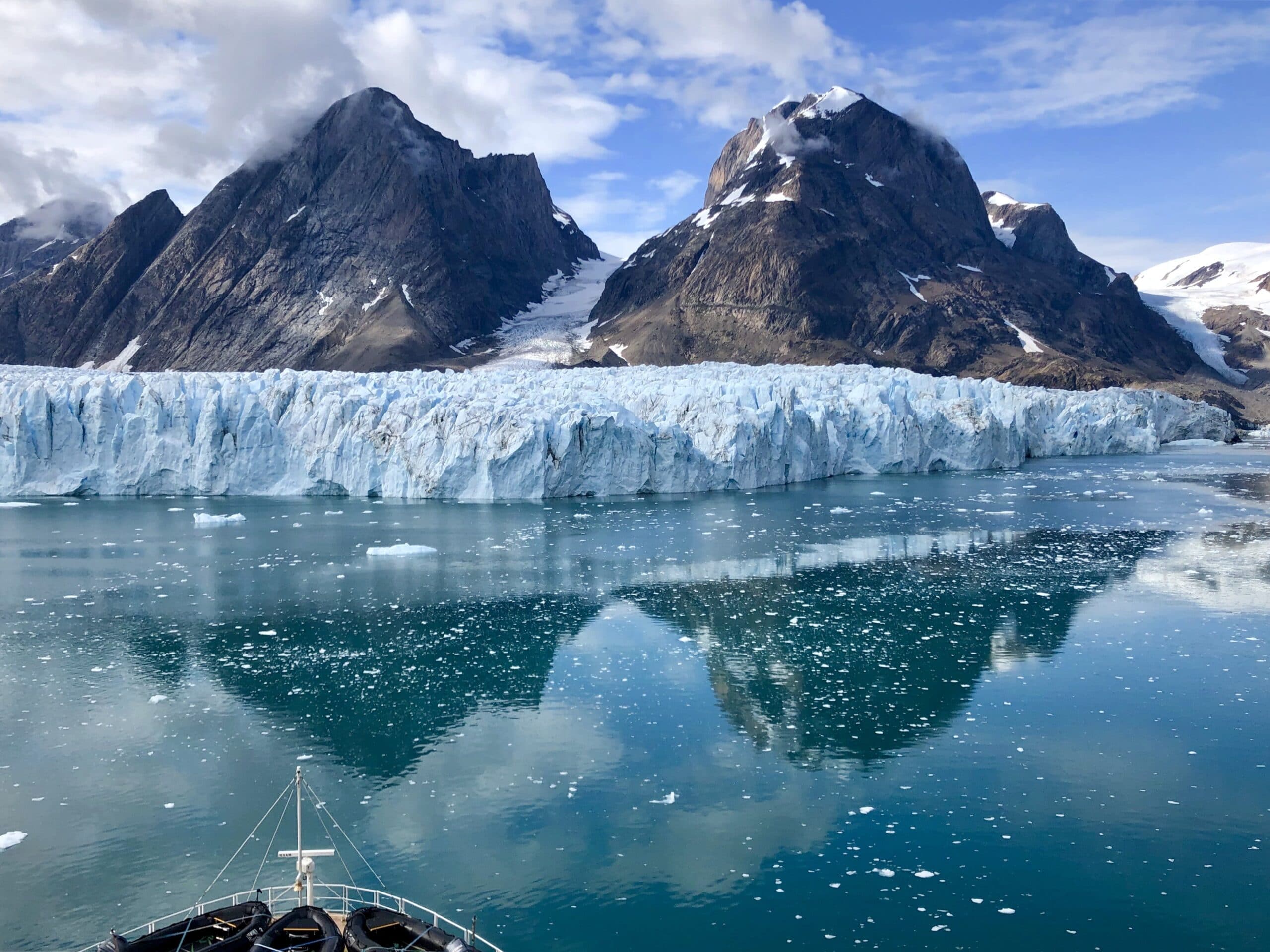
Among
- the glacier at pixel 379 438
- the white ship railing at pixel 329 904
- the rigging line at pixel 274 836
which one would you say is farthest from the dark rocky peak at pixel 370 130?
the white ship railing at pixel 329 904

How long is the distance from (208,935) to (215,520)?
63.0 feet

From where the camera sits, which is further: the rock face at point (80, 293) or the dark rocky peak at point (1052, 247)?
the dark rocky peak at point (1052, 247)

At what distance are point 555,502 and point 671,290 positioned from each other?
222 ft

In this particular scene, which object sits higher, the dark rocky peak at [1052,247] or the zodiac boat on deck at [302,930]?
the dark rocky peak at [1052,247]

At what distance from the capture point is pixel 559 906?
720 centimetres

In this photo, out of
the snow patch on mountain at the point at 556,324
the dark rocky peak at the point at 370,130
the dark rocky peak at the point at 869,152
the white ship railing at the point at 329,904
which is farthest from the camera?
the dark rocky peak at the point at 869,152

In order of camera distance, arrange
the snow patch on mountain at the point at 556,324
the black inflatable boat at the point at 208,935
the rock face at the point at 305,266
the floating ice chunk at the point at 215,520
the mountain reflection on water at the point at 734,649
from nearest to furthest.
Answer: the black inflatable boat at the point at 208,935 → the mountain reflection on water at the point at 734,649 → the floating ice chunk at the point at 215,520 → the snow patch on mountain at the point at 556,324 → the rock face at the point at 305,266

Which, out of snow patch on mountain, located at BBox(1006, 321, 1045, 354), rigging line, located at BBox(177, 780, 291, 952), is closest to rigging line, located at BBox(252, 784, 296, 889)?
rigging line, located at BBox(177, 780, 291, 952)

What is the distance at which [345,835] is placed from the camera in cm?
822

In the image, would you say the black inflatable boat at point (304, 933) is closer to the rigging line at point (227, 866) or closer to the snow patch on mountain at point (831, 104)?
the rigging line at point (227, 866)

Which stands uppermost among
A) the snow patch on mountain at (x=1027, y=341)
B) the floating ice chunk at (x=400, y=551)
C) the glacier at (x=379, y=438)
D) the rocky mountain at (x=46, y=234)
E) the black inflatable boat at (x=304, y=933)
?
the rocky mountain at (x=46, y=234)

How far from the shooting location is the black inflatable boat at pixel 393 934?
631 centimetres

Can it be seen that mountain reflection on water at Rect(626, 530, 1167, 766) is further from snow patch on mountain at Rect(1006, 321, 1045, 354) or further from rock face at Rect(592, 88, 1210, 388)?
snow patch on mountain at Rect(1006, 321, 1045, 354)

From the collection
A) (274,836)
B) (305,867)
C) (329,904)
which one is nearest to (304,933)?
(305,867)
